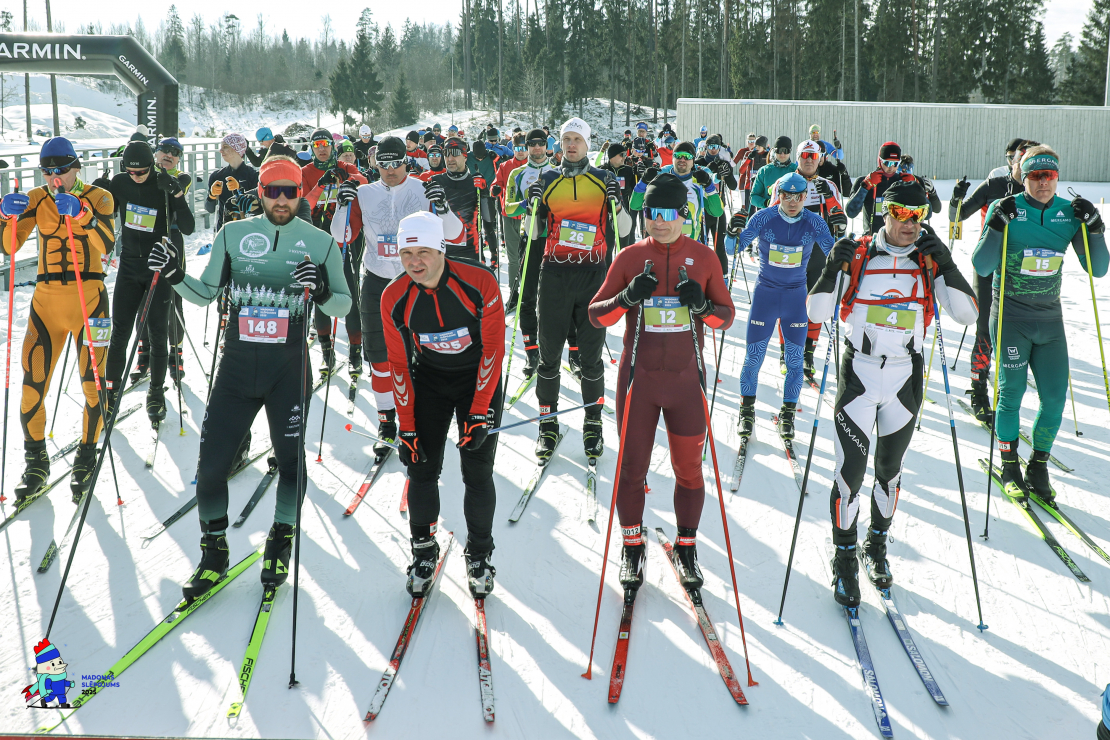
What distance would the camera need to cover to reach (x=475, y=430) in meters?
3.72

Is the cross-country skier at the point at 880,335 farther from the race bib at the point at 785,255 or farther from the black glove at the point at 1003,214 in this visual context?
the race bib at the point at 785,255

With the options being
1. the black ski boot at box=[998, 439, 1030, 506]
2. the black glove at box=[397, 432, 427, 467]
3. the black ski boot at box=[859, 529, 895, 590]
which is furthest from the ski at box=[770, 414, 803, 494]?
the black glove at box=[397, 432, 427, 467]

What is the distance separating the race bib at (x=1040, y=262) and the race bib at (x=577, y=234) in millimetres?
2855

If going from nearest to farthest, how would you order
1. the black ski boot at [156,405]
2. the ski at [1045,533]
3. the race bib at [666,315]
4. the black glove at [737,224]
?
1. the race bib at [666,315]
2. the ski at [1045,533]
3. the black ski boot at [156,405]
4. the black glove at [737,224]

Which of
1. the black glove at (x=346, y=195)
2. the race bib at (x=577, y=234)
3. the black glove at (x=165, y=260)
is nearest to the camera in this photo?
the black glove at (x=165, y=260)

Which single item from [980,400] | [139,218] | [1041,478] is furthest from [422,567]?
[980,400]

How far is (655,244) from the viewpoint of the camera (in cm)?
402

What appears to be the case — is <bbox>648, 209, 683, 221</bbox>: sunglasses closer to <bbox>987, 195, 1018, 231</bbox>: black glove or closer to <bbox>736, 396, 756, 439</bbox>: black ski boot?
<bbox>987, 195, 1018, 231</bbox>: black glove

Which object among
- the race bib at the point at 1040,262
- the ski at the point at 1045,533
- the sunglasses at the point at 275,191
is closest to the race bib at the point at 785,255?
the race bib at the point at 1040,262

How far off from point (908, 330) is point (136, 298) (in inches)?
208

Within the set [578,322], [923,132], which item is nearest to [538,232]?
[578,322]

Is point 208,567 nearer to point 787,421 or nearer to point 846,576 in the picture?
point 846,576

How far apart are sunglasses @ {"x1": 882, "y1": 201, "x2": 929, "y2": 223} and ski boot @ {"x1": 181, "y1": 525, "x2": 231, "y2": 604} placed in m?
3.67

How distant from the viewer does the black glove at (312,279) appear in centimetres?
368
